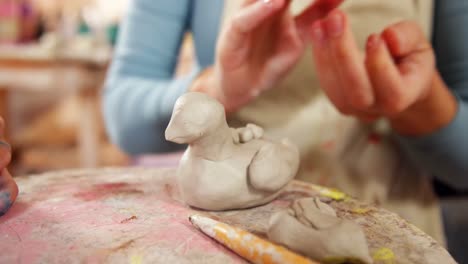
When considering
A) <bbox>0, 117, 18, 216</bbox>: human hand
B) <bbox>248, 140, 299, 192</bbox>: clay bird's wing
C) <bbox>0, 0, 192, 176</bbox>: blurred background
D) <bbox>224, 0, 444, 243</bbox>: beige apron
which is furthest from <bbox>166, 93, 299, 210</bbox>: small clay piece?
<bbox>0, 0, 192, 176</bbox>: blurred background

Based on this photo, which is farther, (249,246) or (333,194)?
(333,194)

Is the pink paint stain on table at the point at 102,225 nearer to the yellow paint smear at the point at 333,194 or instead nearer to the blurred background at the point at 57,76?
the yellow paint smear at the point at 333,194

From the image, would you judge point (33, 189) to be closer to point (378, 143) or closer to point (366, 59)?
point (366, 59)

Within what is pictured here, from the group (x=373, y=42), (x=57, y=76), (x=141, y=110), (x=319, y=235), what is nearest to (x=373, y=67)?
(x=373, y=42)

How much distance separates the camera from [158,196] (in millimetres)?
496

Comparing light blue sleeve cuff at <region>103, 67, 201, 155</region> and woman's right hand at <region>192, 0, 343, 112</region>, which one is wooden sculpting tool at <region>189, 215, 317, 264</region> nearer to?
woman's right hand at <region>192, 0, 343, 112</region>

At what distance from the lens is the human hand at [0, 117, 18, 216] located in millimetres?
436

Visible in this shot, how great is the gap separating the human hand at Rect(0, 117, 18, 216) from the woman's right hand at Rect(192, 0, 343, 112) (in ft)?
0.91

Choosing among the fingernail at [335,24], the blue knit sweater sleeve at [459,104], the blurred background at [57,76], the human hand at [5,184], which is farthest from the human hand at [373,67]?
the blurred background at [57,76]

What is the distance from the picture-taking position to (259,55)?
66 cm

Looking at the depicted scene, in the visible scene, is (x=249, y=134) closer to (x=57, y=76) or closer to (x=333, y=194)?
(x=333, y=194)

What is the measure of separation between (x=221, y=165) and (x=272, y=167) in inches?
1.9

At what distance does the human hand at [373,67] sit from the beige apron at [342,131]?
0.14 metres

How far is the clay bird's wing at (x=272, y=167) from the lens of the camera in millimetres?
448
